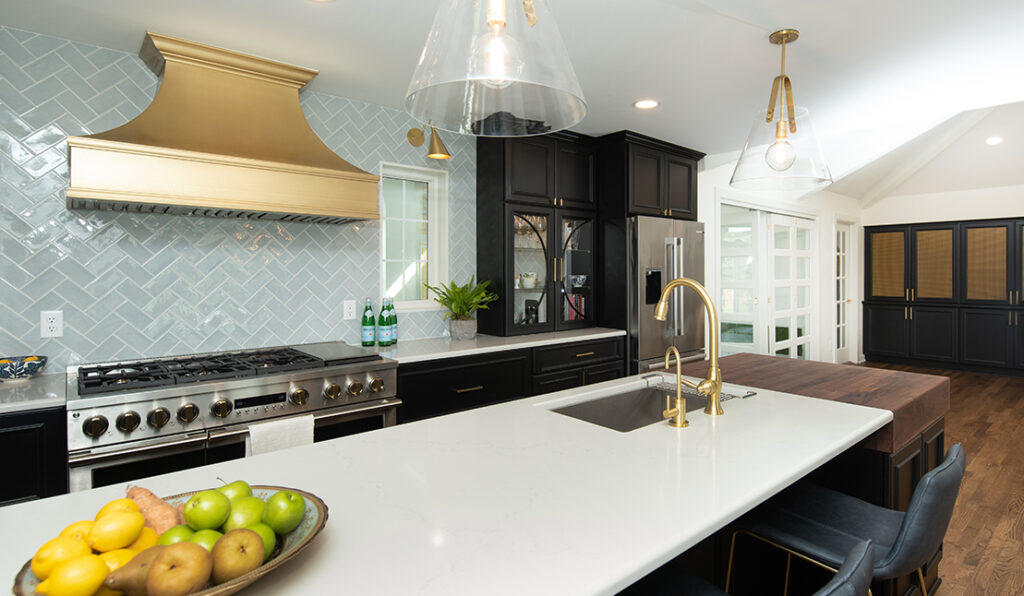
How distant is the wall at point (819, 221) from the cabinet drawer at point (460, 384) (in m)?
2.70

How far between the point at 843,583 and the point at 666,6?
2096 mm

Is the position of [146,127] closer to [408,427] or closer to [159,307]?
[159,307]

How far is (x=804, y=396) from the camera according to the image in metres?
2.01

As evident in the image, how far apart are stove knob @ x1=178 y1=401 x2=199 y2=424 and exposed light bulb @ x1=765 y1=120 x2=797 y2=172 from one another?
246cm

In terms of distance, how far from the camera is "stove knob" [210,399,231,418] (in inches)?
87.4

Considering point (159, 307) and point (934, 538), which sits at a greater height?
point (159, 307)

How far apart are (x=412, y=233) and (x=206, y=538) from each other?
2.98m

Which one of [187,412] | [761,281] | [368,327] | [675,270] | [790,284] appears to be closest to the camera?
[187,412]

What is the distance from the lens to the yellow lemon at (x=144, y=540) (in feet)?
2.55

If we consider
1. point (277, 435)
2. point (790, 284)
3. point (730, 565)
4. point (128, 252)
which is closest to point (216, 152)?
point (128, 252)

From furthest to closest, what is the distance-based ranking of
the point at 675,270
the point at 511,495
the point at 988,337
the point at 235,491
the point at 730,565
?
the point at 988,337 < the point at 675,270 < the point at 730,565 < the point at 511,495 < the point at 235,491

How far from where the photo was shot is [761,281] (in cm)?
609

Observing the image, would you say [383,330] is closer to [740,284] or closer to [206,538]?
[206,538]

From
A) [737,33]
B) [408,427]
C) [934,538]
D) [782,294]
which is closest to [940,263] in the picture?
[782,294]
